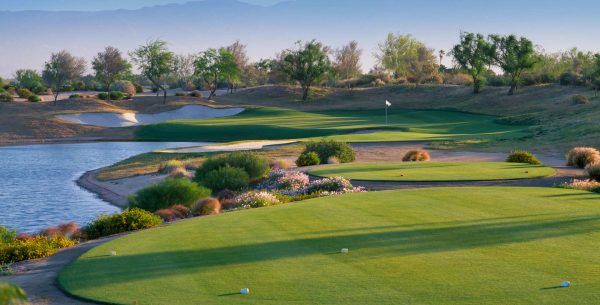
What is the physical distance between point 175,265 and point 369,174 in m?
14.3

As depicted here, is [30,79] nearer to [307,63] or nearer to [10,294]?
[307,63]

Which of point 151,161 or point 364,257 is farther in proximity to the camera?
point 151,161

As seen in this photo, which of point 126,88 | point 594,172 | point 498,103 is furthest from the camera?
point 126,88

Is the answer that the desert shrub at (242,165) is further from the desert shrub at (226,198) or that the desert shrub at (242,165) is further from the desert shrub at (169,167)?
the desert shrub at (169,167)

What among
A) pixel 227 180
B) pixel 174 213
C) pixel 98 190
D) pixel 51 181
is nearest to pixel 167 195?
pixel 174 213

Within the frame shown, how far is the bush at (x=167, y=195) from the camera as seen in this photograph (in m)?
23.3

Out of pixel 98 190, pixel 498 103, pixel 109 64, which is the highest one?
pixel 109 64

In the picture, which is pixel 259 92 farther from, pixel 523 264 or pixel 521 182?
pixel 523 264

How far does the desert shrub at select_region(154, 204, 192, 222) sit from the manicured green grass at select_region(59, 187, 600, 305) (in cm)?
386

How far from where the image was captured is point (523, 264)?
429 inches

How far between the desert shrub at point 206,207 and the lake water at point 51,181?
6114 millimetres

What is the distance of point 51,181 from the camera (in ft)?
122

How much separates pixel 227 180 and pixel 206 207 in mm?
6318

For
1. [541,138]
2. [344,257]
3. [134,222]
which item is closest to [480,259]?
[344,257]
